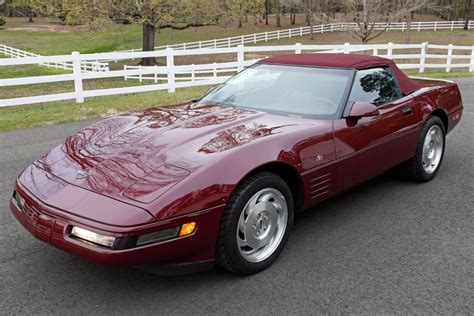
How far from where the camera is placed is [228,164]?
3.11m

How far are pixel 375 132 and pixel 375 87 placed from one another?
57cm

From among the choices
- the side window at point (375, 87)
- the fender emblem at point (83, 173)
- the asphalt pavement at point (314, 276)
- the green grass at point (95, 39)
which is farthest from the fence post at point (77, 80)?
the green grass at point (95, 39)

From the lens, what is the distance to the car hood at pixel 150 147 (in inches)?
117

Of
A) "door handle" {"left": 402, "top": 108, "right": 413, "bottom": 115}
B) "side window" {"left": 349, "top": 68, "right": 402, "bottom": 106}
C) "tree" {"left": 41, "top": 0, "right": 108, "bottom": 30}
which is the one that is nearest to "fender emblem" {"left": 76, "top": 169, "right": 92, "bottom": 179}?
"side window" {"left": 349, "top": 68, "right": 402, "bottom": 106}

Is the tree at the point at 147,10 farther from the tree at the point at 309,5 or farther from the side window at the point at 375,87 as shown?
the side window at the point at 375,87

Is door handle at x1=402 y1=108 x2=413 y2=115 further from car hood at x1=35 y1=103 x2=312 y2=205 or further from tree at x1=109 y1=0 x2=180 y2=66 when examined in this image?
tree at x1=109 y1=0 x2=180 y2=66

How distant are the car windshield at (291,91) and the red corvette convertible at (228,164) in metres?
0.01

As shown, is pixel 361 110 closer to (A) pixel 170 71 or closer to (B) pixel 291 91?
(B) pixel 291 91

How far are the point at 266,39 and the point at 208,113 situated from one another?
39.1 meters

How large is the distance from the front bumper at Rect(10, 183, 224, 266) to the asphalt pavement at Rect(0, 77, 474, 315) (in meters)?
0.34

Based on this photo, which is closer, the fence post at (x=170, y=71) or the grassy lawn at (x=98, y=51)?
the grassy lawn at (x=98, y=51)

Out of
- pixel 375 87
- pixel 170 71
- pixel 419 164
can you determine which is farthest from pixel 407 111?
pixel 170 71

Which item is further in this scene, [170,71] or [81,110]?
[170,71]

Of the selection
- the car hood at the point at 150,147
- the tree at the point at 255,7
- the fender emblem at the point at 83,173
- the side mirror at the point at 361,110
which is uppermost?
the tree at the point at 255,7
